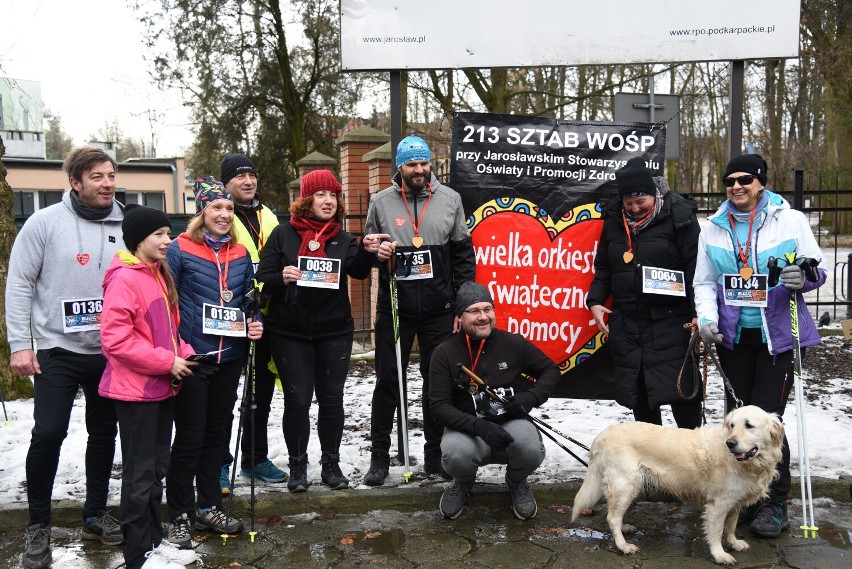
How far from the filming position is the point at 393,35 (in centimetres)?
513

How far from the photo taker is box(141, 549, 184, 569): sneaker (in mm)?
3621

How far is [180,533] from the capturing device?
13.3ft

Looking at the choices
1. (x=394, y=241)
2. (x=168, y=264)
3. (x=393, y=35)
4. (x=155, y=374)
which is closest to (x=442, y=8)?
(x=393, y=35)

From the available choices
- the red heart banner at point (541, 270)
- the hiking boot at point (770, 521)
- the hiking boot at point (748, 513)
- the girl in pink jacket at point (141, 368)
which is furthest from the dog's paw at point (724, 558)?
the girl in pink jacket at point (141, 368)

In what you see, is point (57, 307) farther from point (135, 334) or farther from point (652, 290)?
point (652, 290)

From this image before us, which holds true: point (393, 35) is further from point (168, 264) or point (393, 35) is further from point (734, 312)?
point (734, 312)

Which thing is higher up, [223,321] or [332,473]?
[223,321]

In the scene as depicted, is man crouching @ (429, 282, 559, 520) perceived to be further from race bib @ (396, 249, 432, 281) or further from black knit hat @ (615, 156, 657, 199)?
black knit hat @ (615, 156, 657, 199)

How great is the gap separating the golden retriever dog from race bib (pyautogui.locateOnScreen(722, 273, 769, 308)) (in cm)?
64

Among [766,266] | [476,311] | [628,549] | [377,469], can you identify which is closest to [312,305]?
[476,311]

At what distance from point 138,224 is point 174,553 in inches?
63.3

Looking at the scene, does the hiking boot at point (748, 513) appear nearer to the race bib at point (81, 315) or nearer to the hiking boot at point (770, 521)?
the hiking boot at point (770, 521)

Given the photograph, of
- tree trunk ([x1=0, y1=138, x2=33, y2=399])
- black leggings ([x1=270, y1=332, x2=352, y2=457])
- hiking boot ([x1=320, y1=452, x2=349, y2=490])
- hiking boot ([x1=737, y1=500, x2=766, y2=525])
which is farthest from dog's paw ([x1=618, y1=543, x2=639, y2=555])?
tree trunk ([x1=0, y1=138, x2=33, y2=399])

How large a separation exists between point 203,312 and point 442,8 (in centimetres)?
254
